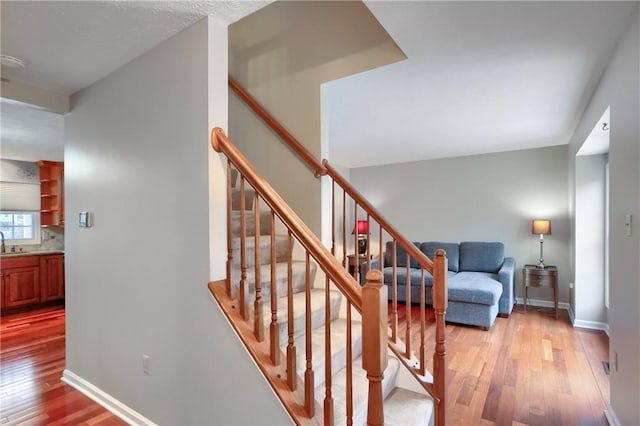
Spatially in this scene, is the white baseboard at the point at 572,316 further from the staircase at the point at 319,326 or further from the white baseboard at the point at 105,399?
the white baseboard at the point at 105,399

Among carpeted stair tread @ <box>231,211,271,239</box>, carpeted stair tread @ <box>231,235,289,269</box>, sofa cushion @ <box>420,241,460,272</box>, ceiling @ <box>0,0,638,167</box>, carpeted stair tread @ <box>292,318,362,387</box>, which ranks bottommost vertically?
carpeted stair tread @ <box>292,318,362,387</box>

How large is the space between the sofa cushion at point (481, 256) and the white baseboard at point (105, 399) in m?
4.66

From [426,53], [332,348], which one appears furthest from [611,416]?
[426,53]

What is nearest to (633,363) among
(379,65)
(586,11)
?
(586,11)

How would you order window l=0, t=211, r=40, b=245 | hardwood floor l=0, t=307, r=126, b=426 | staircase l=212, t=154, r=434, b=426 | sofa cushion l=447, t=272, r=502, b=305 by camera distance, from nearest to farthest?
staircase l=212, t=154, r=434, b=426, hardwood floor l=0, t=307, r=126, b=426, sofa cushion l=447, t=272, r=502, b=305, window l=0, t=211, r=40, b=245

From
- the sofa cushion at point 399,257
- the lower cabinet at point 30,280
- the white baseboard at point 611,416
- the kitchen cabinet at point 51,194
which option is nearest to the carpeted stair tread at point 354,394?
the white baseboard at point 611,416


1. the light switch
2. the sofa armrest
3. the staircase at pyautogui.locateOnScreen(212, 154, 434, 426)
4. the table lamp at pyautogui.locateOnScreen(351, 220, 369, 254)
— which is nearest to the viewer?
the staircase at pyautogui.locateOnScreen(212, 154, 434, 426)

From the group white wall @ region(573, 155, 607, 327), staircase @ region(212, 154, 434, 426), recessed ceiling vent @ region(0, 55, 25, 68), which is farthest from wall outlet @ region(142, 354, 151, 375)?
white wall @ region(573, 155, 607, 327)

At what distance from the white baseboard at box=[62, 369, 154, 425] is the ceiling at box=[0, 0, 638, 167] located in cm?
211

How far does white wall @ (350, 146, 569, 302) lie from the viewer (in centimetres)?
489

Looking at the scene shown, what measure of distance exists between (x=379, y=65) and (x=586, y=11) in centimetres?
114

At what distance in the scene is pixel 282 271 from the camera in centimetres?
220

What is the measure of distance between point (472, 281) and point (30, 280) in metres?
6.17

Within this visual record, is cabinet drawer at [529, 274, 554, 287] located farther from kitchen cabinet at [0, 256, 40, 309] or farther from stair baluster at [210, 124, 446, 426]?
kitchen cabinet at [0, 256, 40, 309]
